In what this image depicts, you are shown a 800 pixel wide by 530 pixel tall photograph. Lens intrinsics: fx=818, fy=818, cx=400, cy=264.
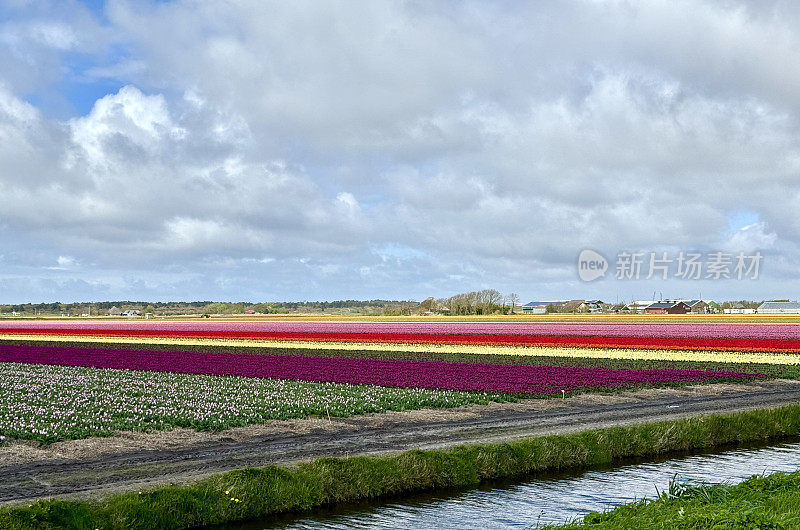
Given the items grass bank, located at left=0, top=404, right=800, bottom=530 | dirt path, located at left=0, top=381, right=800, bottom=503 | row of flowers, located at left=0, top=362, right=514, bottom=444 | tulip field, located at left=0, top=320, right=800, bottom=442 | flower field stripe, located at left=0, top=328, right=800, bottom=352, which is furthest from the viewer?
flower field stripe, located at left=0, top=328, right=800, bottom=352

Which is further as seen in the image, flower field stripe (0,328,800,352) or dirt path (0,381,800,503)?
flower field stripe (0,328,800,352)

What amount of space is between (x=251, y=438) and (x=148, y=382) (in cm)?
1084

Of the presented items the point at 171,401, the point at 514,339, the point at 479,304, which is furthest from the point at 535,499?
the point at 479,304

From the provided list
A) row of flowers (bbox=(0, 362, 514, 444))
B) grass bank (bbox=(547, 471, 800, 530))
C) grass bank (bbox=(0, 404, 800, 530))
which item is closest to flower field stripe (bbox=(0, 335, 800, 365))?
row of flowers (bbox=(0, 362, 514, 444))

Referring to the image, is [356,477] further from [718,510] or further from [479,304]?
[479,304]

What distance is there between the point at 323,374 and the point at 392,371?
268 centimetres

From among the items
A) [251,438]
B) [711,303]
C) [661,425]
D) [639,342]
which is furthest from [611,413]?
[711,303]

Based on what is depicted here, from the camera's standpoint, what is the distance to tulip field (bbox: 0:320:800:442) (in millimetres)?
19453

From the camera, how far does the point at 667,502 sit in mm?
9992

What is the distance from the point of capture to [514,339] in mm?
49125

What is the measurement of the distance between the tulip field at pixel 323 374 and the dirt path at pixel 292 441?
0.90m

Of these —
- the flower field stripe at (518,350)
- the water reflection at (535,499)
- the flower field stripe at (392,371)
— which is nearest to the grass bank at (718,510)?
the water reflection at (535,499)

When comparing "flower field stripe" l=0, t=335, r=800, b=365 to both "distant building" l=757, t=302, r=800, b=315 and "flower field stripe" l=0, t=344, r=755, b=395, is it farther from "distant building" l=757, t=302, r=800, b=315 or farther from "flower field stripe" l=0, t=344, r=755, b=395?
"distant building" l=757, t=302, r=800, b=315

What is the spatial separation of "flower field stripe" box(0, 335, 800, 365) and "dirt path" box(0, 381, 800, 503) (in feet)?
46.0
